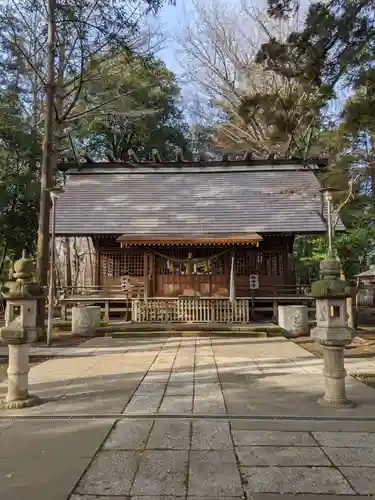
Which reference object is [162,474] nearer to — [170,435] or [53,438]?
[170,435]

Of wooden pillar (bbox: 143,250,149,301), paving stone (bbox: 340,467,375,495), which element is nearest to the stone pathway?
paving stone (bbox: 340,467,375,495)

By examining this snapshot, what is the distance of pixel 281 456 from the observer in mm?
3676

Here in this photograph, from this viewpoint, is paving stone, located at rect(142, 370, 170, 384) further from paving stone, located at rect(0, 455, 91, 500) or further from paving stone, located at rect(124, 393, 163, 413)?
paving stone, located at rect(0, 455, 91, 500)

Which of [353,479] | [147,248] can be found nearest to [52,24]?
[147,248]

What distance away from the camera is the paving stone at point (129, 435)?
394cm

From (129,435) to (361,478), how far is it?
6.93ft

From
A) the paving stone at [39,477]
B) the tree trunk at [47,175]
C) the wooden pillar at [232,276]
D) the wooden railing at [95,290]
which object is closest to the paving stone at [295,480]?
the paving stone at [39,477]

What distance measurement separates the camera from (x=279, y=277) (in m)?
16.8

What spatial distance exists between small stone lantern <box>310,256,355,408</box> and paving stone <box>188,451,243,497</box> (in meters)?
2.16

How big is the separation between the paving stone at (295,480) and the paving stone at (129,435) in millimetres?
1085

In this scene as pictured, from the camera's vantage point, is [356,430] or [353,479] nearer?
[353,479]

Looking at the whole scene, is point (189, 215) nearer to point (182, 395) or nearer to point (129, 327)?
point (129, 327)

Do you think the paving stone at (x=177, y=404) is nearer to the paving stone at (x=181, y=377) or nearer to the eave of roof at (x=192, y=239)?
the paving stone at (x=181, y=377)

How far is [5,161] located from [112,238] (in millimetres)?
7816
